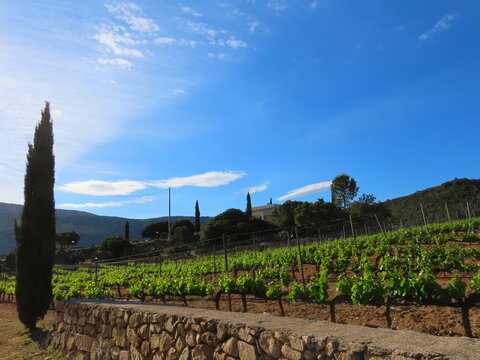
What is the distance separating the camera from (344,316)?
5.25 meters

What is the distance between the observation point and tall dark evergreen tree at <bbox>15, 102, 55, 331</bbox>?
26.7ft

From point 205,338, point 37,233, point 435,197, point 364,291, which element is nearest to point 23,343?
point 37,233

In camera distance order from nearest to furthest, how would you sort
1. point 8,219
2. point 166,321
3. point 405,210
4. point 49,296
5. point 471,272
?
1. point 166,321
2. point 471,272
3. point 49,296
4. point 405,210
5. point 8,219

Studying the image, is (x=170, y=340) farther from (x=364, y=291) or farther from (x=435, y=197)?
(x=435, y=197)

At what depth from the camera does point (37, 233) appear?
8.56m

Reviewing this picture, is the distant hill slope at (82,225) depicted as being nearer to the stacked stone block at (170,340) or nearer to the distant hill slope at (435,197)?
the distant hill slope at (435,197)

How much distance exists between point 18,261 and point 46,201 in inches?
64.7

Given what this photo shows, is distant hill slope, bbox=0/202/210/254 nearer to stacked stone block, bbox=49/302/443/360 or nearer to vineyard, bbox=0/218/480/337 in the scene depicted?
vineyard, bbox=0/218/480/337

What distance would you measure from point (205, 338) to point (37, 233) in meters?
7.12

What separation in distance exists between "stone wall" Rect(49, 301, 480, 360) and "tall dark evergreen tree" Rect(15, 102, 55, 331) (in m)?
2.68

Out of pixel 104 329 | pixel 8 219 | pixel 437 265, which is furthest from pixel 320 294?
pixel 8 219

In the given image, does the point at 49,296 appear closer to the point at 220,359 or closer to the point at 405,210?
the point at 220,359

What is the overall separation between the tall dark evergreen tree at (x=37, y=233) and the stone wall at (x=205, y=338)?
2.68 metres

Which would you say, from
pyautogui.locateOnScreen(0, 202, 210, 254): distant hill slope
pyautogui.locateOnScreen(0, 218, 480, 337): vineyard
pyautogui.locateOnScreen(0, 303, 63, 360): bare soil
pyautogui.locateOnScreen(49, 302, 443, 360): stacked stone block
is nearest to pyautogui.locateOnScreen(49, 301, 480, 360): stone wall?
pyautogui.locateOnScreen(49, 302, 443, 360): stacked stone block
